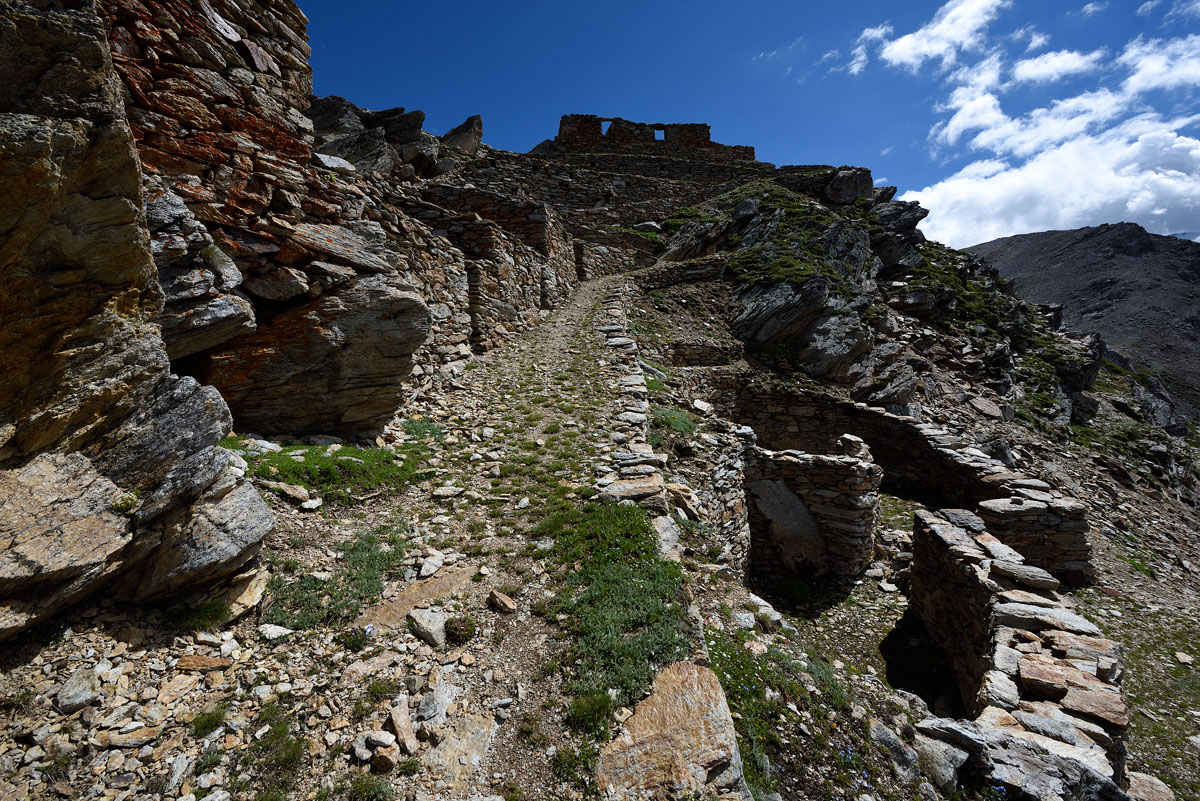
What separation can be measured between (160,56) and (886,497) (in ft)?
64.4

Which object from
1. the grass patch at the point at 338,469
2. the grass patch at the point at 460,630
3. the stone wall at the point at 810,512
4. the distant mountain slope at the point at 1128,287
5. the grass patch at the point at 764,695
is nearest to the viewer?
the grass patch at the point at 764,695

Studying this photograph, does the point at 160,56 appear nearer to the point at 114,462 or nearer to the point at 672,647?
the point at 114,462

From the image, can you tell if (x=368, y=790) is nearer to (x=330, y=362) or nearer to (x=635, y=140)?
(x=330, y=362)

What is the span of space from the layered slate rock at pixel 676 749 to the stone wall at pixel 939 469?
1146 centimetres

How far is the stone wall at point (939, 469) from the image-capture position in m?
10.7

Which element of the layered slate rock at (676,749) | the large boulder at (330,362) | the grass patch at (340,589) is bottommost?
the layered slate rock at (676,749)

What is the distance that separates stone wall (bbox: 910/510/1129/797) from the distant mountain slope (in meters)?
62.1

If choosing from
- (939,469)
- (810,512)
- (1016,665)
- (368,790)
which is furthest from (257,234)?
(939,469)

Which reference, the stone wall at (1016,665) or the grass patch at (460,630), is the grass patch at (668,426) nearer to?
the stone wall at (1016,665)

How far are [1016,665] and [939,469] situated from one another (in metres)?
9.07

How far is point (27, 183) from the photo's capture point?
3.26 metres

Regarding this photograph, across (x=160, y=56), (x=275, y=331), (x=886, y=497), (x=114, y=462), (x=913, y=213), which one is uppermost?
(x=913, y=213)

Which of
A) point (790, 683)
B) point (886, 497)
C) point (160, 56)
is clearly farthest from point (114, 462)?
point (886, 497)

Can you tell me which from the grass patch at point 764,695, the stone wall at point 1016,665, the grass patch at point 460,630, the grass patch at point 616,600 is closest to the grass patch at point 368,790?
the grass patch at point 460,630
